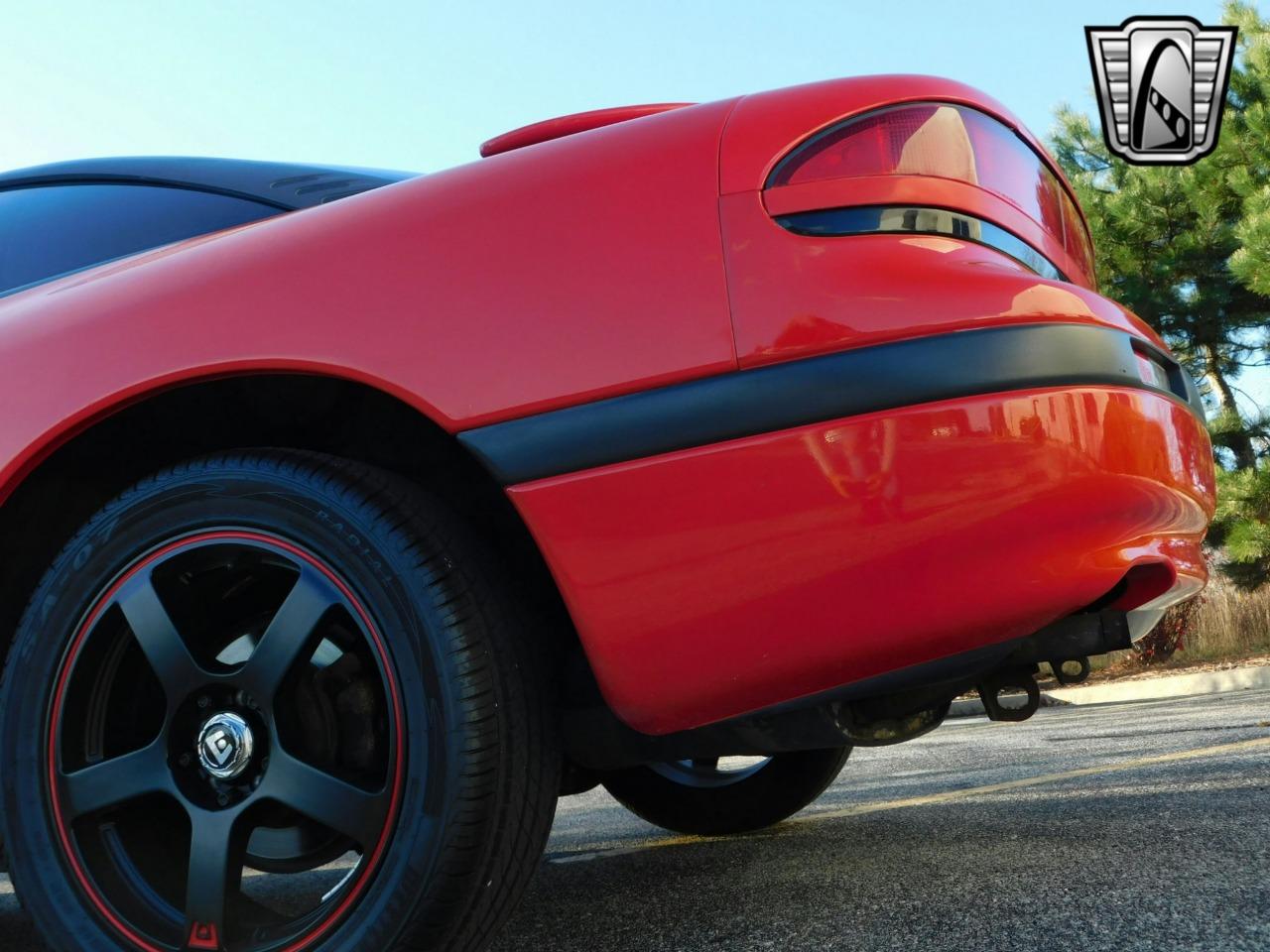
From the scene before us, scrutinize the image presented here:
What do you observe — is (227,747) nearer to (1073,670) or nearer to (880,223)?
(880,223)

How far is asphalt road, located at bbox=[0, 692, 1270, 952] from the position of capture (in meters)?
1.65

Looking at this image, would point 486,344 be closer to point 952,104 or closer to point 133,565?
point 133,565

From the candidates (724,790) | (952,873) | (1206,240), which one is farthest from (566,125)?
(1206,240)

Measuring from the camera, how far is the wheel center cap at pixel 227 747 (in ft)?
5.26

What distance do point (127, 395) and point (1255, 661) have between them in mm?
12741

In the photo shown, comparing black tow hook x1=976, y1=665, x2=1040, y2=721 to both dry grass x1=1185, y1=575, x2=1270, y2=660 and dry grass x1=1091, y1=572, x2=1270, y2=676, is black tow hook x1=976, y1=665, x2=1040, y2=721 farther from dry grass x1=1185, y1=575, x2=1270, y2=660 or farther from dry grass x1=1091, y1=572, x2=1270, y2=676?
dry grass x1=1185, y1=575, x2=1270, y2=660

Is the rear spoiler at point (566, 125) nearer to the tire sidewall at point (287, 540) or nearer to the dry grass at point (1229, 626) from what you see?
the tire sidewall at point (287, 540)

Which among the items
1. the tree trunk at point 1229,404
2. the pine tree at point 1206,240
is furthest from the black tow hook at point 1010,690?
the tree trunk at point 1229,404

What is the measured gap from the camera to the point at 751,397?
1.45 meters

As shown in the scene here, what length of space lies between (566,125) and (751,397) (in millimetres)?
621

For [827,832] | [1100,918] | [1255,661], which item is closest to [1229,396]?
[1255,661]

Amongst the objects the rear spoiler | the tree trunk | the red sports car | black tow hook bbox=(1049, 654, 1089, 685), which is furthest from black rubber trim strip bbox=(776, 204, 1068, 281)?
the tree trunk

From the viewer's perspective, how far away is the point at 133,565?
1.68 m

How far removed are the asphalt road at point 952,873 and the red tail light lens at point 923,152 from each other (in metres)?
1.01
